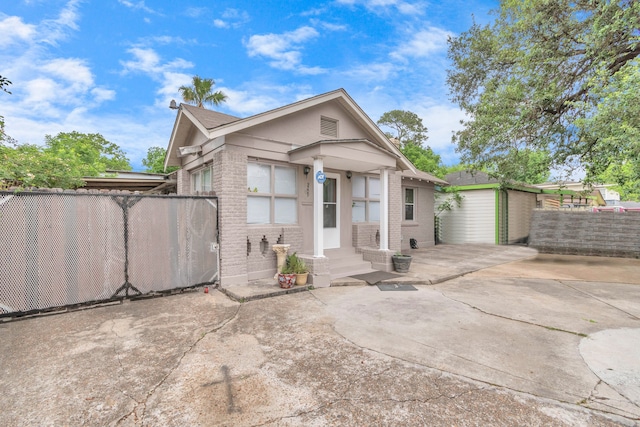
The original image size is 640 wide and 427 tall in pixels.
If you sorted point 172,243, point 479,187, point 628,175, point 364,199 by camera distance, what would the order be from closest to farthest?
1. point 172,243
2. point 628,175
3. point 364,199
4. point 479,187

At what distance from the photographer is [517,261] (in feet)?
33.9

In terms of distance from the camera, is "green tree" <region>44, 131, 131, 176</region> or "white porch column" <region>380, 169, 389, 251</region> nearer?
"white porch column" <region>380, 169, 389, 251</region>

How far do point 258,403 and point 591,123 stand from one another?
9.21 metres

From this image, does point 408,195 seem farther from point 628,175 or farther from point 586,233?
point 586,233

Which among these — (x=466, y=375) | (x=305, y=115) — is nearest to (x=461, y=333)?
(x=466, y=375)

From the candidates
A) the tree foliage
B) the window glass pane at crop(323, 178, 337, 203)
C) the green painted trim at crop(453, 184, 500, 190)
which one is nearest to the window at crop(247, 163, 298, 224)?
the window glass pane at crop(323, 178, 337, 203)

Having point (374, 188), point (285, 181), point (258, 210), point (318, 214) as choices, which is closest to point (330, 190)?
point (285, 181)

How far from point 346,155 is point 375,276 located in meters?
3.10

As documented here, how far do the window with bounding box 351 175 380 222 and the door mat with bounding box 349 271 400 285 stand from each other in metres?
1.92

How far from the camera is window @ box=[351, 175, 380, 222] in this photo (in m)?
8.99

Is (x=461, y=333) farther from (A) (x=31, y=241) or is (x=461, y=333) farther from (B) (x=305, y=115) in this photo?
(A) (x=31, y=241)

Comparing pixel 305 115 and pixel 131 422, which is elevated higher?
pixel 305 115

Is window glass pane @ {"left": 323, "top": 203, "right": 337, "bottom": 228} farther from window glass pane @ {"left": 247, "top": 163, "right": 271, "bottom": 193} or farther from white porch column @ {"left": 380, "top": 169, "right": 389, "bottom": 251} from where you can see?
window glass pane @ {"left": 247, "top": 163, "right": 271, "bottom": 193}

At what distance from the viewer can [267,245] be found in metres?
7.04
